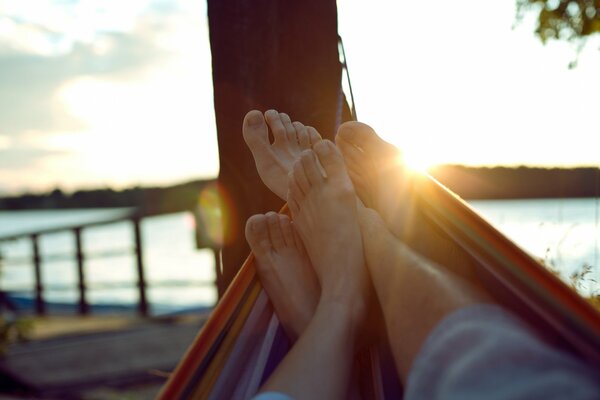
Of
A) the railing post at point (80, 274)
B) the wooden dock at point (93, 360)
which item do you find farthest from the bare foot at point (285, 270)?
the railing post at point (80, 274)

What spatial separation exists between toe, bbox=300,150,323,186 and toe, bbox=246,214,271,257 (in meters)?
0.17

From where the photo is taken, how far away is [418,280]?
2.99 feet

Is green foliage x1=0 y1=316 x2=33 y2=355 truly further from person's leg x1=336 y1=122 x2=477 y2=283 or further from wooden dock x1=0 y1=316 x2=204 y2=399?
person's leg x1=336 y1=122 x2=477 y2=283

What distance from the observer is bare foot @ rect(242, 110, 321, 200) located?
5.64 feet

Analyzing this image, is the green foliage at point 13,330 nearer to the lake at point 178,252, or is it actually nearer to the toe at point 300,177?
the lake at point 178,252

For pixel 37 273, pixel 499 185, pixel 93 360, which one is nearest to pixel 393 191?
pixel 499 185

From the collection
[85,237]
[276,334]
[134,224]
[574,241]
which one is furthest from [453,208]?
[85,237]

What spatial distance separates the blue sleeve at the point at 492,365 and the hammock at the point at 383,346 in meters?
0.04

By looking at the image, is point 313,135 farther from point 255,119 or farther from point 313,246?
point 313,246

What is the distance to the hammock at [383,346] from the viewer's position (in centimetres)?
67

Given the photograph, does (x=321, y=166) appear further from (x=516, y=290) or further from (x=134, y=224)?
(x=134, y=224)

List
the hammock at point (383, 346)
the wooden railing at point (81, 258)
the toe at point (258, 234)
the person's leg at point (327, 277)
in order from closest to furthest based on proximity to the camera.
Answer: the hammock at point (383, 346), the person's leg at point (327, 277), the toe at point (258, 234), the wooden railing at point (81, 258)

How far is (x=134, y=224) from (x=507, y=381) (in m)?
4.90

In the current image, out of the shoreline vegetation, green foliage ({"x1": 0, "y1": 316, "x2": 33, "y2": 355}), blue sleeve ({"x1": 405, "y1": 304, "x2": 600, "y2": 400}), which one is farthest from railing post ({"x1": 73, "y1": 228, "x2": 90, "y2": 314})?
blue sleeve ({"x1": 405, "y1": 304, "x2": 600, "y2": 400})
